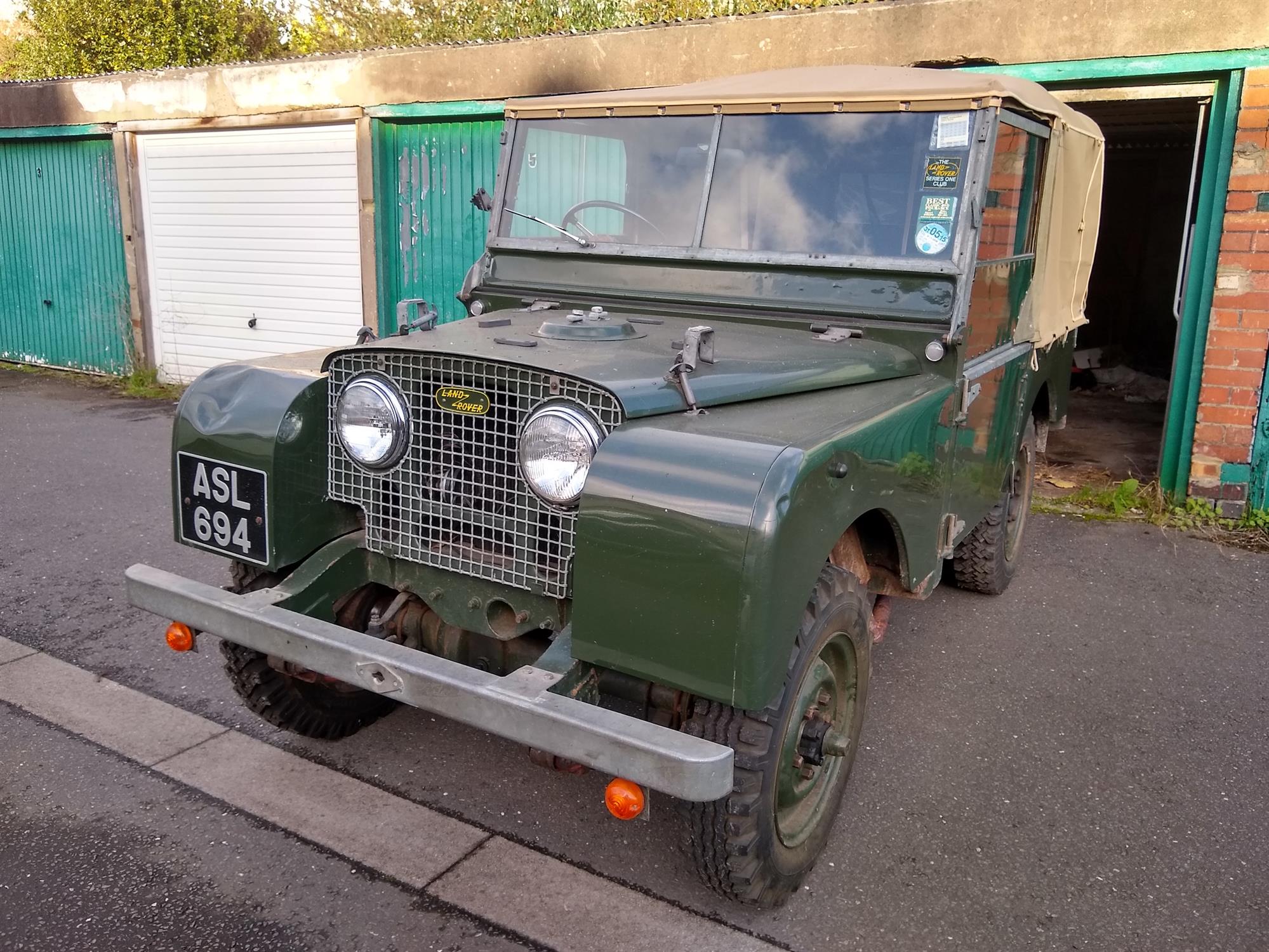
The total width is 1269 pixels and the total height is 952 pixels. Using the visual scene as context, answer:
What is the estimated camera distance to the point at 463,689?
2.19 metres

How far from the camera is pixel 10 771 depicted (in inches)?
127

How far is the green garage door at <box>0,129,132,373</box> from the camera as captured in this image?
10586mm

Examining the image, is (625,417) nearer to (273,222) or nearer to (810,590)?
(810,590)

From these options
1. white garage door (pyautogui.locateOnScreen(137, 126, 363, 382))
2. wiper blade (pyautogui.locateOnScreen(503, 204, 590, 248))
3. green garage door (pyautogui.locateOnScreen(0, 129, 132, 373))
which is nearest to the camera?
wiper blade (pyautogui.locateOnScreen(503, 204, 590, 248))

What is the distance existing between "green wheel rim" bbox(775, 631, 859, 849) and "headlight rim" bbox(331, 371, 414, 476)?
119 cm

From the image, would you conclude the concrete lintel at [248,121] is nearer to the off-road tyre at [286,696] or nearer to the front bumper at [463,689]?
the off-road tyre at [286,696]

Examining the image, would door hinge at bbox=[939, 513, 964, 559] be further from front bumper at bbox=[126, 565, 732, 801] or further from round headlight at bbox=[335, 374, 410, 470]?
round headlight at bbox=[335, 374, 410, 470]

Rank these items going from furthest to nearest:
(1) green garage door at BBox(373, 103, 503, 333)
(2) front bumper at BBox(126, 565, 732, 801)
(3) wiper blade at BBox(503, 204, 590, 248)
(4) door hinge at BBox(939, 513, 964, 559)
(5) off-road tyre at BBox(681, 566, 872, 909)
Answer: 1. (1) green garage door at BBox(373, 103, 503, 333)
2. (3) wiper blade at BBox(503, 204, 590, 248)
3. (4) door hinge at BBox(939, 513, 964, 559)
4. (5) off-road tyre at BBox(681, 566, 872, 909)
5. (2) front bumper at BBox(126, 565, 732, 801)

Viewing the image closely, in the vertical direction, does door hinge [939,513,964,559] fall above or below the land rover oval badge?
below

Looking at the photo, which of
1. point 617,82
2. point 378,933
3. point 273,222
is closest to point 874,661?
point 378,933

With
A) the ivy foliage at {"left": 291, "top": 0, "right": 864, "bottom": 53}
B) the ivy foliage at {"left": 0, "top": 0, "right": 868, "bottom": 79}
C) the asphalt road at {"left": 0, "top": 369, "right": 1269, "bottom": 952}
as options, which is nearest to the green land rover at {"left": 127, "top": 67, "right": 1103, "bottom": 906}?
the asphalt road at {"left": 0, "top": 369, "right": 1269, "bottom": 952}

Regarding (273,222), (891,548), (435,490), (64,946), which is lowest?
(64,946)

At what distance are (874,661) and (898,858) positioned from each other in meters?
1.34

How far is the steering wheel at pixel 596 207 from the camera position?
3488 mm
